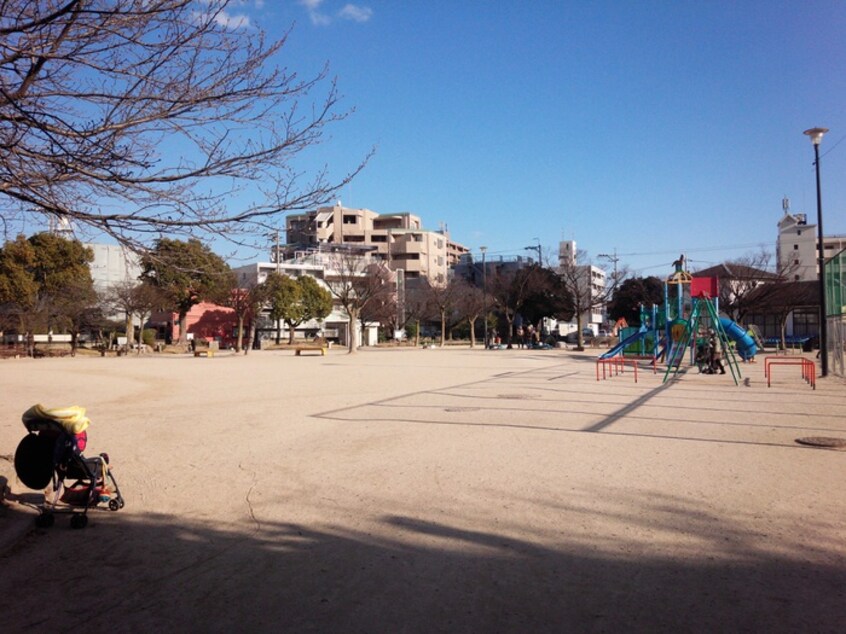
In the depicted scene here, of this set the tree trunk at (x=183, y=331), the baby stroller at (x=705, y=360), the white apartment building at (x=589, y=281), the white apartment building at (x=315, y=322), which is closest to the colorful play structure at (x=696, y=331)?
the baby stroller at (x=705, y=360)

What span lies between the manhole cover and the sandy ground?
1.23 feet

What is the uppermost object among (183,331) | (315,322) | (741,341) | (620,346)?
(315,322)

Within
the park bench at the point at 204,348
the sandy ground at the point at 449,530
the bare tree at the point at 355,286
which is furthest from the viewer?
the bare tree at the point at 355,286

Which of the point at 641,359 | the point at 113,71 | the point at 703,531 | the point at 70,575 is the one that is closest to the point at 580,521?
the point at 703,531

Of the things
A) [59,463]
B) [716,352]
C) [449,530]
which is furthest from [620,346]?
[59,463]

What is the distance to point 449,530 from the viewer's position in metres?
5.89

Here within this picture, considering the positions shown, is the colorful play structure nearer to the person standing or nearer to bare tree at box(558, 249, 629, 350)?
the person standing

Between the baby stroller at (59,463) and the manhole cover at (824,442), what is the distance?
9.04 m

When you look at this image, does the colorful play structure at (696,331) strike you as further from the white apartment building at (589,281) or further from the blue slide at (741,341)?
the white apartment building at (589,281)

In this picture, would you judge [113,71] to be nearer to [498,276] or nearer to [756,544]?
[756,544]

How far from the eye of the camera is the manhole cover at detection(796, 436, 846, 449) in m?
9.41

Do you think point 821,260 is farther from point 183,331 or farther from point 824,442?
point 183,331

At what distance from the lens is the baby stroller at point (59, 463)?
242 inches

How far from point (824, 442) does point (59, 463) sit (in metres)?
9.57
